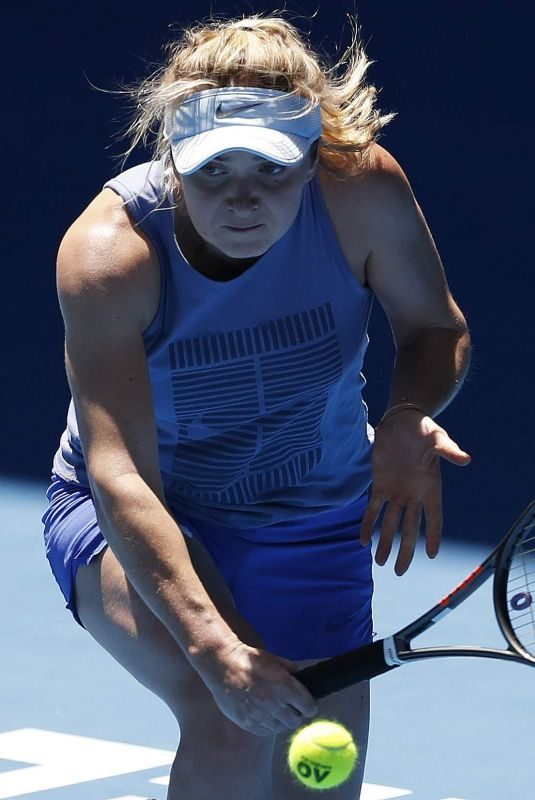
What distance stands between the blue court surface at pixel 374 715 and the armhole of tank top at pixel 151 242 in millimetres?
1269

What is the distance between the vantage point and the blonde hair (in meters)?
2.43

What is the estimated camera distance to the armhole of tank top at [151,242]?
8.24 ft

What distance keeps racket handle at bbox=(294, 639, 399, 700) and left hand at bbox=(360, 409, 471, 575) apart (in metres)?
0.27

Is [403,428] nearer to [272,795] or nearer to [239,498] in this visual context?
[239,498]

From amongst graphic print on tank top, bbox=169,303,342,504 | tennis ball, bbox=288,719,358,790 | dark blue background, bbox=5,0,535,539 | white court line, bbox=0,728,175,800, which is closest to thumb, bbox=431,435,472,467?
graphic print on tank top, bbox=169,303,342,504

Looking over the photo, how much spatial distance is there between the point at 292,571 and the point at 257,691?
2.20ft

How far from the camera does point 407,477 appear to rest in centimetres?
263

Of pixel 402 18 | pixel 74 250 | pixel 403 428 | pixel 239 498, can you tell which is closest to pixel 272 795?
pixel 239 498

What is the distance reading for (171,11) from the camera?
845cm

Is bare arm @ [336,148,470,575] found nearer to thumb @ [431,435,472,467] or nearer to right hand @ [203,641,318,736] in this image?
thumb @ [431,435,472,467]

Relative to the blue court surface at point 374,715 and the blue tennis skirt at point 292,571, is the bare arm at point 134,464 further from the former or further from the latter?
the blue court surface at point 374,715

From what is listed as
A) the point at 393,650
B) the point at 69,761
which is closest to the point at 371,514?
the point at 393,650

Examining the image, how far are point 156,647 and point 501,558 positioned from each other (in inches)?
21.3

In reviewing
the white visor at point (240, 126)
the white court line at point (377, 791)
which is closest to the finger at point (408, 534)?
the white visor at point (240, 126)
